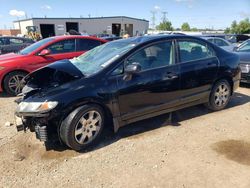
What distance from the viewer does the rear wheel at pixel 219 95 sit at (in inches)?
205

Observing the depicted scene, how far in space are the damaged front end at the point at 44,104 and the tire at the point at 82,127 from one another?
16cm

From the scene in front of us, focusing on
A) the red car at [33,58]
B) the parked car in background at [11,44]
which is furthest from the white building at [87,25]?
the red car at [33,58]

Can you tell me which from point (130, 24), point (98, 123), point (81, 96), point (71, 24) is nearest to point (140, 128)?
point (98, 123)

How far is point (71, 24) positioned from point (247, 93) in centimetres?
4174

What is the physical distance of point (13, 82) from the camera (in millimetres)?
6797

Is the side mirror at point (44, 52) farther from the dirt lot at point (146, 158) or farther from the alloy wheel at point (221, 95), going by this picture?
the alloy wheel at point (221, 95)

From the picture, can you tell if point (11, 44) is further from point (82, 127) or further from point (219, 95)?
point (219, 95)

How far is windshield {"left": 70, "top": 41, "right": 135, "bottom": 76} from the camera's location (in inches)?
159

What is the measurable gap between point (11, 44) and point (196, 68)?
10439 mm

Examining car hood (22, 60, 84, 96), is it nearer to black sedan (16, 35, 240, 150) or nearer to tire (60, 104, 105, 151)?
black sedan (16, 35, 240, 150)

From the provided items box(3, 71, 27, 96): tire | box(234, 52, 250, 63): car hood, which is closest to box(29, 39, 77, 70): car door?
box(3, 71, 27, 96): tire

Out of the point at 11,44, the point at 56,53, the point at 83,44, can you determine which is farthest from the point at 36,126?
the point at 11,44

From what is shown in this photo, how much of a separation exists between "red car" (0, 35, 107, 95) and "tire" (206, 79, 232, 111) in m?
4.23

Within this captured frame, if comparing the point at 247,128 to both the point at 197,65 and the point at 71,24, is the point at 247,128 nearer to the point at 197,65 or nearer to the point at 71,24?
the point at 197,65
